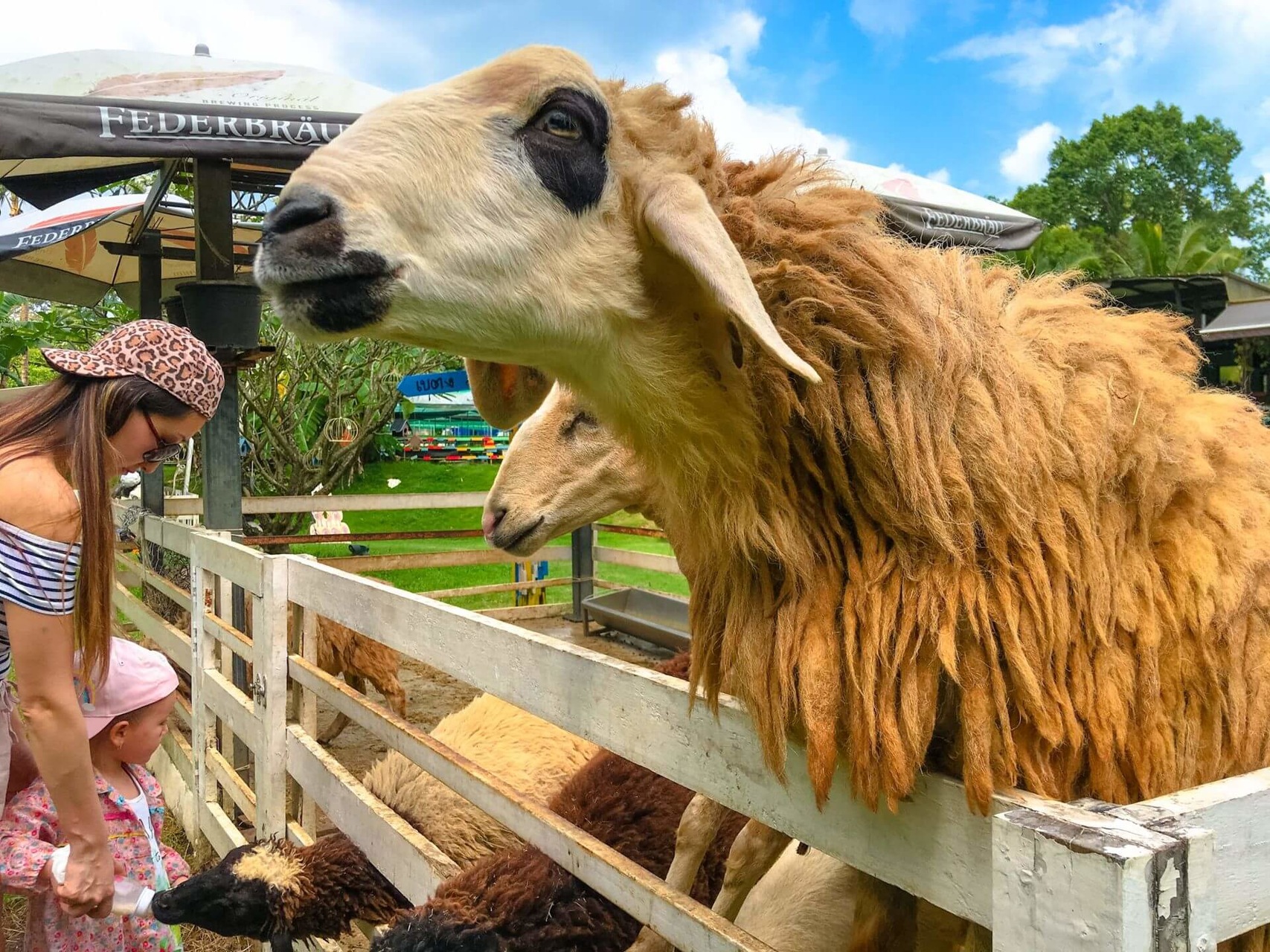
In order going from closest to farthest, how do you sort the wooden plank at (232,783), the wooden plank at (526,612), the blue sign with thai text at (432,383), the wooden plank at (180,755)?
the wooden plank at (232,783)
the wooden plank at (180,755)
the wooden plank at (526,612)
the blue sign with thai text at (432,383)

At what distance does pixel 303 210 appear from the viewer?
138cm

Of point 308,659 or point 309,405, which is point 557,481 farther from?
point 309,405

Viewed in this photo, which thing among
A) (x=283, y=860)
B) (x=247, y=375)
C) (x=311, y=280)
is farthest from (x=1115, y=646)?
(x=247, y=375)

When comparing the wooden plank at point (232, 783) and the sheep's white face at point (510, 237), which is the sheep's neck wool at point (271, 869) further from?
the sheep's white face at point (510, 237)

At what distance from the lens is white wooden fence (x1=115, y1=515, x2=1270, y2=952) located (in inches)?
33.9

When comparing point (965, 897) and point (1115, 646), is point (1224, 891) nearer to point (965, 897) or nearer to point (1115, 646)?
point (965, 897)

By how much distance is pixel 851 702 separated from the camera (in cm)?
134

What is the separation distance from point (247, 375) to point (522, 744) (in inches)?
380

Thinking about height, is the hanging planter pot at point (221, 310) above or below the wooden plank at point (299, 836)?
above

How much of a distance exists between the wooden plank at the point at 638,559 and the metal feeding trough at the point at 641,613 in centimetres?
28

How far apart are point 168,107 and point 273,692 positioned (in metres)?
2.36

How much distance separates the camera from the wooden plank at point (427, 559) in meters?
7.13

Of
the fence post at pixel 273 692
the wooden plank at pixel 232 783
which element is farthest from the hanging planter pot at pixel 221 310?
the wooden plank at pixel 232 783

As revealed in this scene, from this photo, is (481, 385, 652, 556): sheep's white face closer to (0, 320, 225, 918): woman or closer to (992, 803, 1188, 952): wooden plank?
(0, 320, 225, 918): woman
